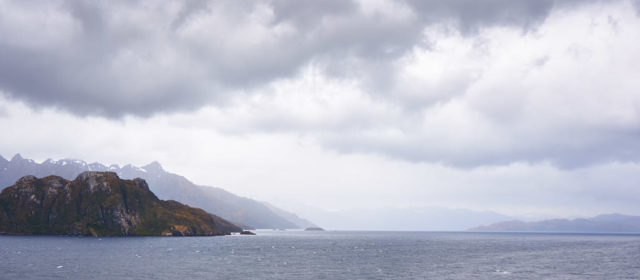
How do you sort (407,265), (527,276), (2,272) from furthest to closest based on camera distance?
(407,265)
(527,276)
(2,272)

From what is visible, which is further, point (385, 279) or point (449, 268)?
point (449, 268)

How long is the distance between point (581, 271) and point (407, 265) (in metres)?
47.3

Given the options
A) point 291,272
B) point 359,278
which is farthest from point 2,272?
point 359,278

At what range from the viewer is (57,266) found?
106 m

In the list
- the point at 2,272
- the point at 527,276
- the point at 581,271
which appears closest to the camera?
the point at 2,272

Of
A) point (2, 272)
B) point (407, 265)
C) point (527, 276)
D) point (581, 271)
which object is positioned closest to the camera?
point (2, 272)

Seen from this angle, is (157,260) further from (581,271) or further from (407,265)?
(581,271)

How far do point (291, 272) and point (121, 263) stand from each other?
51.9 meters

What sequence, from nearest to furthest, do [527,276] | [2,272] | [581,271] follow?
[2,272] < [527,276] < [581,271]

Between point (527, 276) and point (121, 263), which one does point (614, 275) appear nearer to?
point (527, 276)

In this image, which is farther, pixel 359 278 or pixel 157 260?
pixel 157 260

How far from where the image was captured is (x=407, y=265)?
12344cm

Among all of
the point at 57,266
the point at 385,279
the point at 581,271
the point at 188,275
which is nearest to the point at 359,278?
the point at 385,279

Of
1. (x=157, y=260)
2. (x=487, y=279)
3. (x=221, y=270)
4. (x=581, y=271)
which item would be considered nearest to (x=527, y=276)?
(x=487, y=279)
